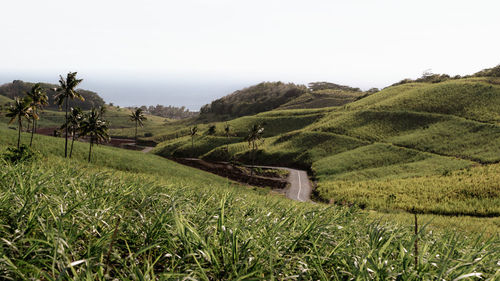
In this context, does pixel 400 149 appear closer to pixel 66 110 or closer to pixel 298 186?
pixel 298 186

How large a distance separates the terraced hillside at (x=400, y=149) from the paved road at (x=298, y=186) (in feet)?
9.99

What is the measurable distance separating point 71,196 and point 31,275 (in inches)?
114

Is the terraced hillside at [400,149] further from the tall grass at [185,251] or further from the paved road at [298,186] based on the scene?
the tall grass at [185,251]

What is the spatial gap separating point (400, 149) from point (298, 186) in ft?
122

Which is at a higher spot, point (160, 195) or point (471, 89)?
point (471, 89)

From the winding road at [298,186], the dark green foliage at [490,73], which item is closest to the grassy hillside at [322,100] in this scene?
the dark green foliage at [490,73]

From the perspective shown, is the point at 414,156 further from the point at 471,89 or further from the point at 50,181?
the point at 50,181

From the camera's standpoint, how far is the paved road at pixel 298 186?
59.2 m

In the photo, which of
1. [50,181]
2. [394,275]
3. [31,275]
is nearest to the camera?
[31,275]

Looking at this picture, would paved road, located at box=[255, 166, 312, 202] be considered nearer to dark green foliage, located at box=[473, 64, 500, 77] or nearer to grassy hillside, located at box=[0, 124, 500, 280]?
grassy hillside, located at box=[0, 124, 500, 280]

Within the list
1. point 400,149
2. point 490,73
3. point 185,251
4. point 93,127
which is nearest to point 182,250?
point 185,251

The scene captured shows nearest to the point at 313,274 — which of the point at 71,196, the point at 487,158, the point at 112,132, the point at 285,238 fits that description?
A: the point at 285,238

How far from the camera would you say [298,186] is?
6850cm

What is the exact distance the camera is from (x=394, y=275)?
12.5 ft
